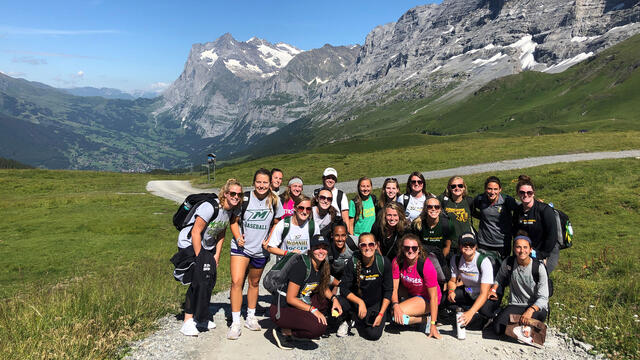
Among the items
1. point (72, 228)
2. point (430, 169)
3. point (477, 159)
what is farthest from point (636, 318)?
point (477, 159)

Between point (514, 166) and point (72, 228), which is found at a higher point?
point (514, 166)

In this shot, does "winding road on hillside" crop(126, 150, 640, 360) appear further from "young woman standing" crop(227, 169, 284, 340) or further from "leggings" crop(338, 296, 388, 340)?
"young woman standing" crop(227, 169, 284, 340)

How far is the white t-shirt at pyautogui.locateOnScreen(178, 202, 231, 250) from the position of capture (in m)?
7.92

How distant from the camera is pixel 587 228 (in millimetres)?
16062

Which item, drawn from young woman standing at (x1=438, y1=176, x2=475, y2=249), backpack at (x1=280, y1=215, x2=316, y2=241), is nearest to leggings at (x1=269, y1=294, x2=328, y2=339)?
backpack at (x1=280, y1=215, x2=316, y2=241)

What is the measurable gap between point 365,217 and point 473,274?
3198 mm

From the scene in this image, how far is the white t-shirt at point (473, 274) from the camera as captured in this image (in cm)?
819

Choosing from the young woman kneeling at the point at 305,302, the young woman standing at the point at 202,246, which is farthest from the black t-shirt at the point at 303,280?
the young woman standing at the point at 202,246

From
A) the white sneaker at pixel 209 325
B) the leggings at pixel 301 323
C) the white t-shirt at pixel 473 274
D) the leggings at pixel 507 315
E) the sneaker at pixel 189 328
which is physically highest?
the white t-shirt at pixel 473 274

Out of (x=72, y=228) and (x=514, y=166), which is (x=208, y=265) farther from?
(x=514, y=166)

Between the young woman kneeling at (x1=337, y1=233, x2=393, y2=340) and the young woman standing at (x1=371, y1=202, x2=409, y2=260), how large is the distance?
0.88 meters

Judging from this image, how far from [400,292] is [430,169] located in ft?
114

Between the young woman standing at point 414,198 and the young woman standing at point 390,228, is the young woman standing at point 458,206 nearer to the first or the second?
the young woman standing at point 414,198

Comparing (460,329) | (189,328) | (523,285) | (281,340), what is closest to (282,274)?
(281,340)
